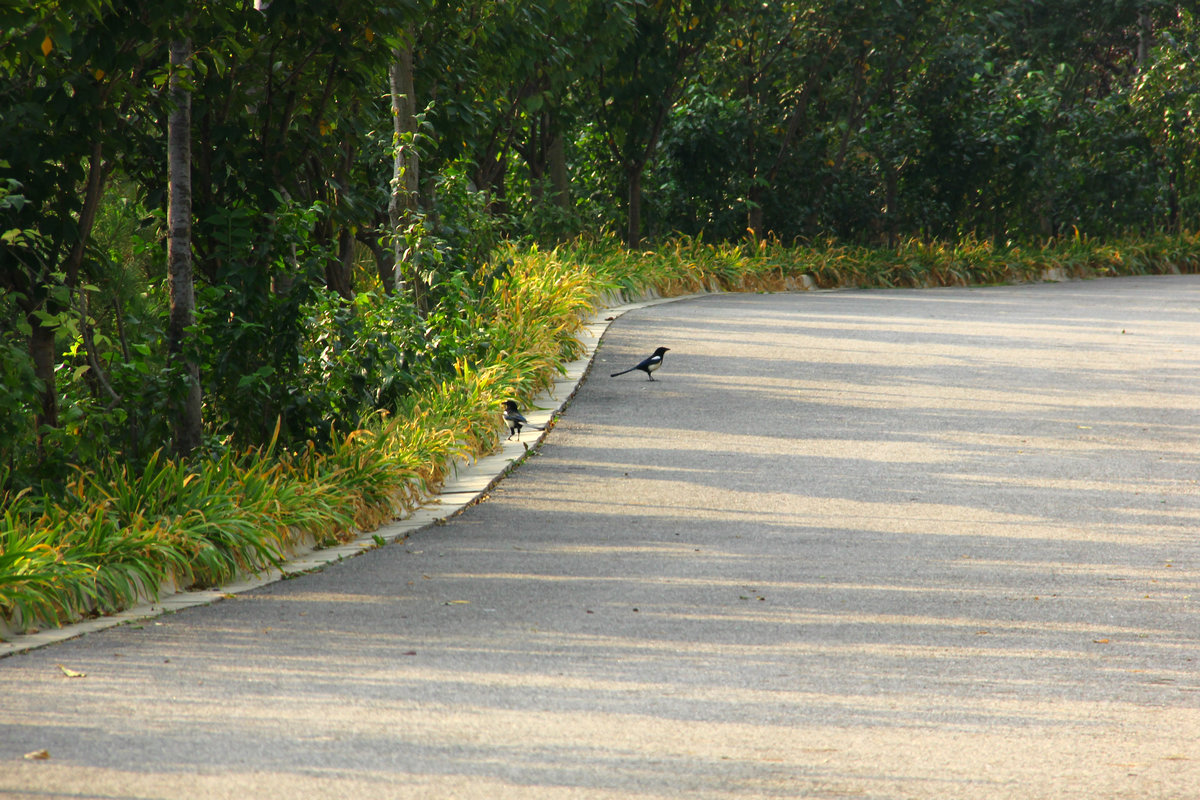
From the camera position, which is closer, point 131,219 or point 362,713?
point 362,713

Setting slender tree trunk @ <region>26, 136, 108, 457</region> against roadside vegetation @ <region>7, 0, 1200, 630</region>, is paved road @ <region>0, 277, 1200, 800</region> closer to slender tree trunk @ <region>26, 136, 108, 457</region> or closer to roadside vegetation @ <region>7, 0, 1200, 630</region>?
roadside vegetation @ <region>7, 0, 1200, 630</region>

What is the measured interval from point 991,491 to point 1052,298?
547 inches

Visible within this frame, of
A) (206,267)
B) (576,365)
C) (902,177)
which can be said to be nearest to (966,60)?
(902,177)

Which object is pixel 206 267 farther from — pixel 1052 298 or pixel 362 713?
pixel 1052 298

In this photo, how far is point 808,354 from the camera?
548 inches

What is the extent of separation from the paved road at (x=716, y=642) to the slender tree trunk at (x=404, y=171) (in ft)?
6.15

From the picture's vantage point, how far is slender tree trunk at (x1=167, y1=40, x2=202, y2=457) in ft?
23.4

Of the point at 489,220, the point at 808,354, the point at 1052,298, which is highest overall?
the point at 489,220

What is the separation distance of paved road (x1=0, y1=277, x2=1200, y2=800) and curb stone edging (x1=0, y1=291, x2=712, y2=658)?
13 centimetres

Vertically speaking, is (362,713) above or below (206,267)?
below

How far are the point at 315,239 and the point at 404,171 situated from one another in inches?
36.3

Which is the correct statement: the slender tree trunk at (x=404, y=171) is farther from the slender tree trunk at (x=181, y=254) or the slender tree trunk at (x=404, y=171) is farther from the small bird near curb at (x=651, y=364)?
the slender tree trunk at (x=181, y=254)

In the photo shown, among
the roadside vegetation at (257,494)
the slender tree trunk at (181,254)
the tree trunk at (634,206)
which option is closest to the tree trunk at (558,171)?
the tree trunk at (634,206)

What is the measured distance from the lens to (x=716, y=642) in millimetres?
5391
